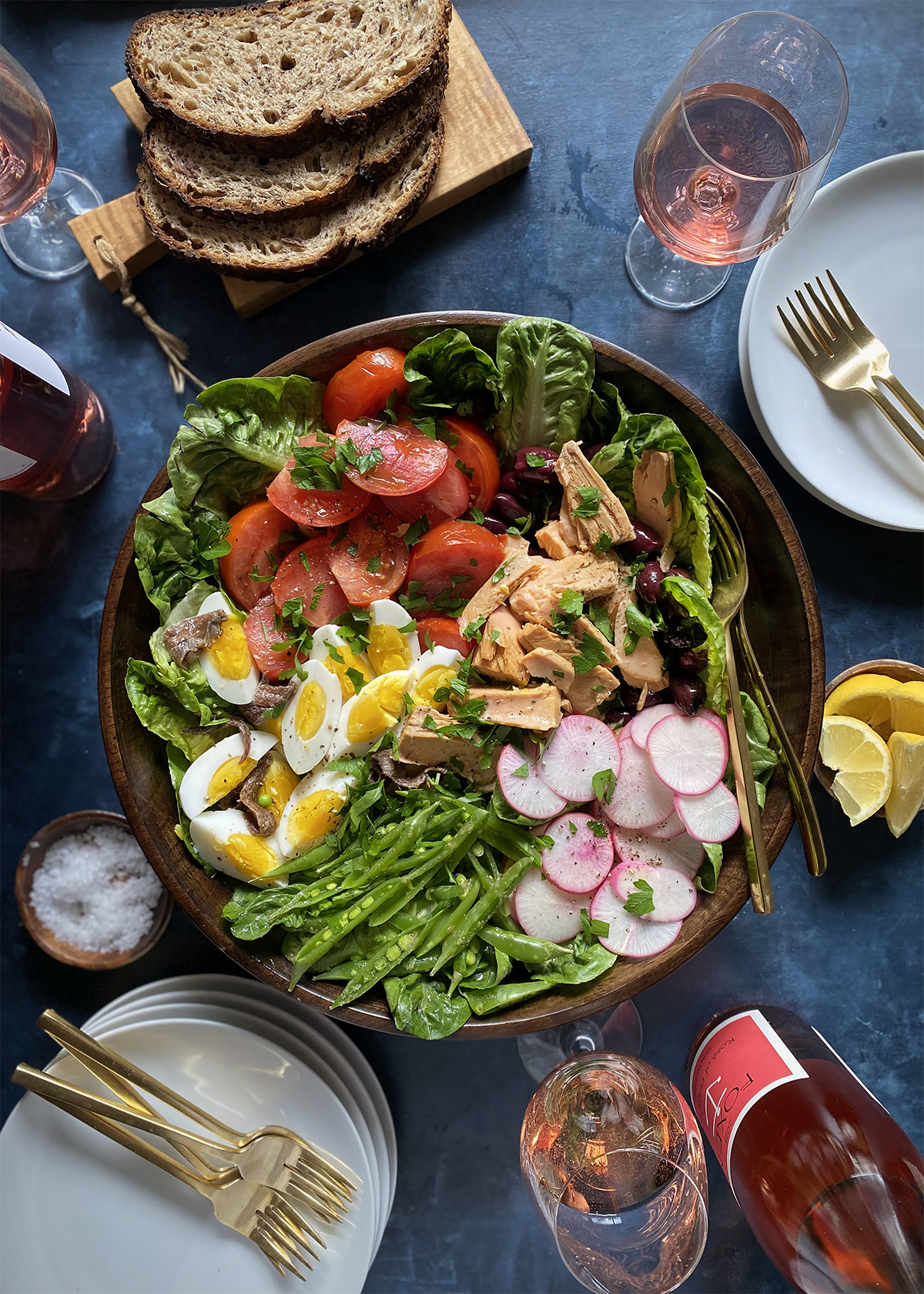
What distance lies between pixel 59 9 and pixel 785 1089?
9.96 feet

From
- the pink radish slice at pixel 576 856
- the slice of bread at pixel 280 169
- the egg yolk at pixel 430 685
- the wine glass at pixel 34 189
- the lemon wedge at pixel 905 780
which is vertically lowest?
the lemon wedge at pixel 905 780

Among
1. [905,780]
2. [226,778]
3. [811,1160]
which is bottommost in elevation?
[811,1160]

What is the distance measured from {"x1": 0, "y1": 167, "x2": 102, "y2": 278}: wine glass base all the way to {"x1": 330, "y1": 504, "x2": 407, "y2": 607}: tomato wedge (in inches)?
42.2

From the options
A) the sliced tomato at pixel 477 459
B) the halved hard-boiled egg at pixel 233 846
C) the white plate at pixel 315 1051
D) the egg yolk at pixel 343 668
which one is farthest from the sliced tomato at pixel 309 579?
the white plate at pixel 315 1051

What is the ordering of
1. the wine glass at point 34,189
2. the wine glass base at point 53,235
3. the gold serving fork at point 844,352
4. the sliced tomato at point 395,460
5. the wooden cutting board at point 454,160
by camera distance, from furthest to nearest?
the wine glass base at point 53,235 < the wooden cutting board at point 454,160 < the gold serving fork at point 844,352 < the wine glass at point 34,189 < the sliced tomato at point 395,460

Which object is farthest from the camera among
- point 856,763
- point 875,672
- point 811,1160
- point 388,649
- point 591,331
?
point 591,331

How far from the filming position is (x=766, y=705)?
1717 mm

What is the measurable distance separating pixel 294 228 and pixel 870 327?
1359 mm

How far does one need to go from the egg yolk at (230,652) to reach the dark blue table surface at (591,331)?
643 mm

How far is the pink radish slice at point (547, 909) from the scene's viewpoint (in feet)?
5.61

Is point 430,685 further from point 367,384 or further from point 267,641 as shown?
point 367,384

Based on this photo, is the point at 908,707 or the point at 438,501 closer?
the point at 438,501

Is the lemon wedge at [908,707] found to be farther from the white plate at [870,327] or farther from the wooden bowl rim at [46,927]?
the wooden bowl rim at [46,927]

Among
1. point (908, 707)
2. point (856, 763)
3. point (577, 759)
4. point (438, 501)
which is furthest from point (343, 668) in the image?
point (908, 707)
